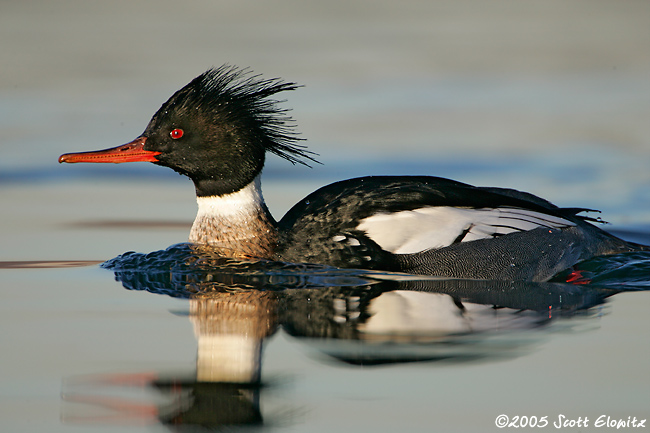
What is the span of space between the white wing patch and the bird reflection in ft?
1.11

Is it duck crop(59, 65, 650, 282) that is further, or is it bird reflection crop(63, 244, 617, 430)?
duck crop(59, 65, 650, 282)

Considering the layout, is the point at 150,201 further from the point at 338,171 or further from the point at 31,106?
the point at 31,106

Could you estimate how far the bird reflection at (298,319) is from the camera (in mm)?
4484

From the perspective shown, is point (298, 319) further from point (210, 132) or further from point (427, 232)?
point (210, 132)

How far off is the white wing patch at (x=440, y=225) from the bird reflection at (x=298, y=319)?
1.11 feet

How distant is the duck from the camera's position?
7082 millimetres

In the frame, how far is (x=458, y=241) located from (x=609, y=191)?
4.08m

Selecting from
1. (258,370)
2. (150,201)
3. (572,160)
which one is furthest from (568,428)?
(572,160)

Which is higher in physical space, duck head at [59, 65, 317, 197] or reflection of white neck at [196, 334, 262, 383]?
duck head at [59, 65, 317, 197]

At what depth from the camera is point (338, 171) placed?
1108cm

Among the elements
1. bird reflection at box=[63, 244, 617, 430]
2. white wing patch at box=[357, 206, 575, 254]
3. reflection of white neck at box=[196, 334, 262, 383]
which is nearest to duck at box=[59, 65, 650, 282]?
white wing patch at box=[357, 206, 575, 254]

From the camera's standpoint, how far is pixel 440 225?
724 cm

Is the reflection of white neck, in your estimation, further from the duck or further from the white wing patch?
→ the white wing patch

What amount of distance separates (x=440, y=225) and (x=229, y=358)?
2.79 meters
